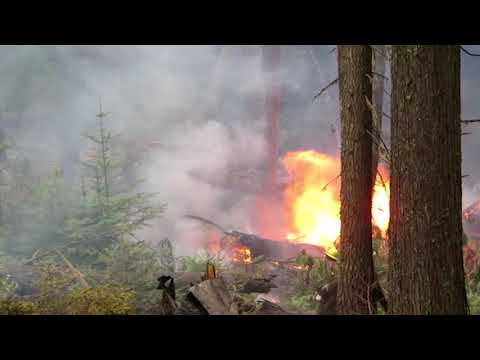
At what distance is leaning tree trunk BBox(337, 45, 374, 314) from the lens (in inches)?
223

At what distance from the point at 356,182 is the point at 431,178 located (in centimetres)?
279

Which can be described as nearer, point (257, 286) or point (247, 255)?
point (257, 286)

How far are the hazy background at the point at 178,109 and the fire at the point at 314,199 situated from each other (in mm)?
1899

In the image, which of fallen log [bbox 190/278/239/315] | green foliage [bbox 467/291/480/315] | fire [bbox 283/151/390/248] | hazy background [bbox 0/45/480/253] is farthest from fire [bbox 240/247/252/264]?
fallen log [bbox 190/278/239/315]

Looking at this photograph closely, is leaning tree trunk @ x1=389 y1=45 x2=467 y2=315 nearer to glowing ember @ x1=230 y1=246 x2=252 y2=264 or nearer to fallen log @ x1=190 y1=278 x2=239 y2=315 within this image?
fallen log @ x1=190 y1=278 x2=239 y2=315

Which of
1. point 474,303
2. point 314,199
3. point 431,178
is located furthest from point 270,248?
point 431,178

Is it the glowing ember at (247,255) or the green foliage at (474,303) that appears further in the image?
the glowing ember at (247,255)

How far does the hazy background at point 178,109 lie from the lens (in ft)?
72.4

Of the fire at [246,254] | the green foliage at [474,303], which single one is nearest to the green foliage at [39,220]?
the fire at [246,254]

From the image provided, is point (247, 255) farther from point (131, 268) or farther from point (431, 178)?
point (431, 178)

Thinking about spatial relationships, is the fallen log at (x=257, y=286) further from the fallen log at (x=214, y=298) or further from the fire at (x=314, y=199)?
the fire at (x=314, y=199)

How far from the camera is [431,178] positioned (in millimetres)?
2941

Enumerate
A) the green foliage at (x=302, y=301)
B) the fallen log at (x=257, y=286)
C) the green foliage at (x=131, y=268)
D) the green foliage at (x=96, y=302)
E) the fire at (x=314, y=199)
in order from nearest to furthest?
the green foliage at (x=96, y=302), the green foliage at (x=302, y=301), the fallen log at (x=257, y=286), the green foliage at (x=131, y=268), the fire at (x=314, y=199)

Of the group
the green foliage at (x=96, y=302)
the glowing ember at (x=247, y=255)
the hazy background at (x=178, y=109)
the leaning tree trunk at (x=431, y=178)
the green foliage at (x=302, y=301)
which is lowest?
the green foliage at (x=302, y=301)
